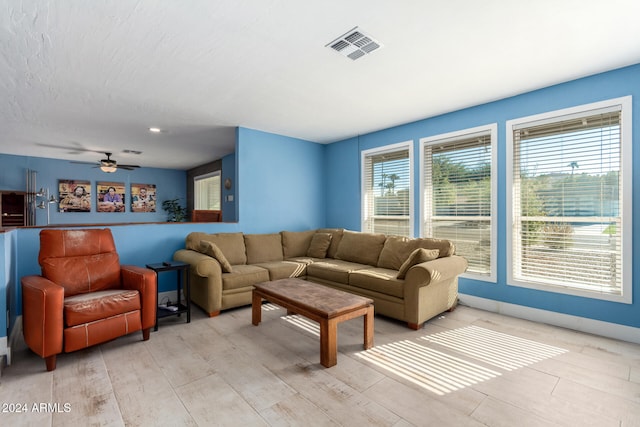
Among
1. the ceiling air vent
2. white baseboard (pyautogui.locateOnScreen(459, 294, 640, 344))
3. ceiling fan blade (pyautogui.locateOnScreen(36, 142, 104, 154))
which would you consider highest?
ceiling fan blade (pyautogui.locateOnScreen(36, 142, 104, 154))

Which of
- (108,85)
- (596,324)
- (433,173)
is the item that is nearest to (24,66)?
(108,85)

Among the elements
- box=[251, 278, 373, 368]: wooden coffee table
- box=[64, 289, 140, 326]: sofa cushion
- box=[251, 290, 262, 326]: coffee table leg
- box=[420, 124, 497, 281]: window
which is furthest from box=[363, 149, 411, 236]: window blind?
box=[64, 289, 140, 326]: sofa cushion

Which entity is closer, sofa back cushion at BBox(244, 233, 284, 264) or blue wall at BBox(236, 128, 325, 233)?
sofa back cushion at BBox(244, 233, 284, 264)

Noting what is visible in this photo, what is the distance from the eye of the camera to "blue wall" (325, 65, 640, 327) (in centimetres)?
283

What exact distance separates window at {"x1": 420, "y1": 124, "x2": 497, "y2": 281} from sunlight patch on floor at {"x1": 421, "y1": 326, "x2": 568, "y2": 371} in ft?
3.14

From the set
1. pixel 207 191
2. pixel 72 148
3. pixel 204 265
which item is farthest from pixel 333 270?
pixel 72 148

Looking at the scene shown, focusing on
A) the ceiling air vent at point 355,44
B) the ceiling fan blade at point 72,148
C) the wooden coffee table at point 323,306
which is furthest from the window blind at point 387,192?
the ceiling fan blade at point 72,148

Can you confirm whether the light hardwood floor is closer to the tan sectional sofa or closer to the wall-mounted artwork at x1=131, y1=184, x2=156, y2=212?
the tan sectional sofa

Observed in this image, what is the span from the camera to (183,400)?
1944 millimetres

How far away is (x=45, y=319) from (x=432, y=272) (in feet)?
10.7

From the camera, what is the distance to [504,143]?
11.9ft

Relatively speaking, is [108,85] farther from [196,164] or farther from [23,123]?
[196,164]

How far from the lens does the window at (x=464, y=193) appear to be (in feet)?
12.4

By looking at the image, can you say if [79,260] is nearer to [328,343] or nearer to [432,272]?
[328,343]
